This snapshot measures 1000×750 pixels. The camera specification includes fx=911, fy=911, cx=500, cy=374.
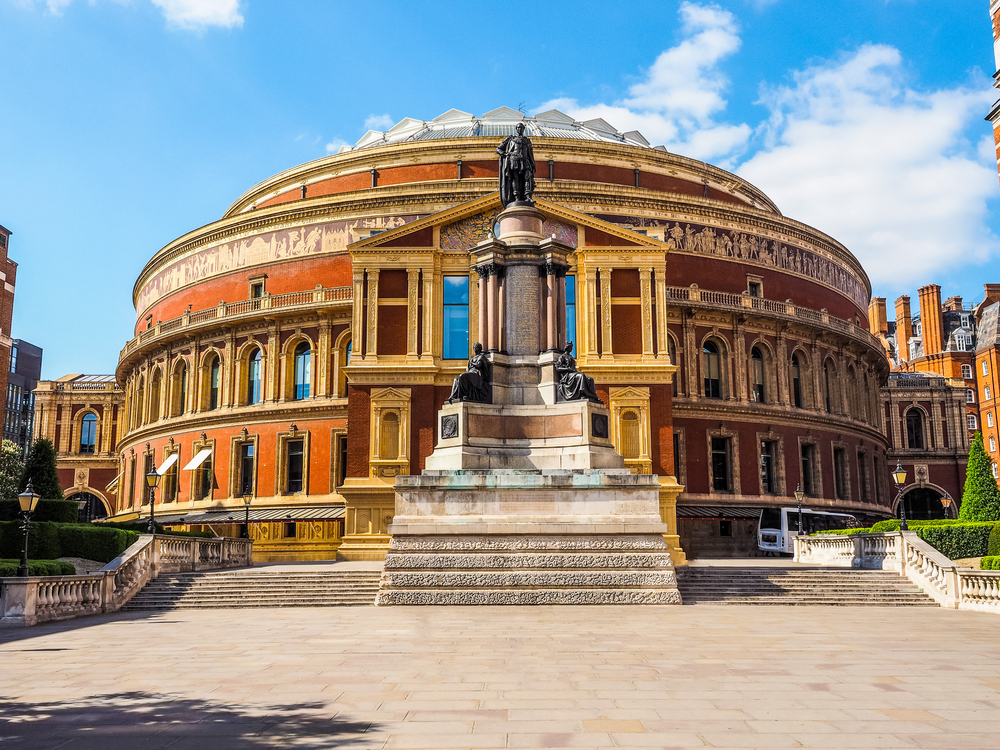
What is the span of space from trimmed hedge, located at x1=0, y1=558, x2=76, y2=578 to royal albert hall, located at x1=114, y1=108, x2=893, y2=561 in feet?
52.2

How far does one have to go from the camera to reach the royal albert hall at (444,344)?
3881cm

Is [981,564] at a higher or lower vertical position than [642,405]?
lower

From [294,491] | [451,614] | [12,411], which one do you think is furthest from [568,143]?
[12,411]

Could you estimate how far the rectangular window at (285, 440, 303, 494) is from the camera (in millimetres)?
46500

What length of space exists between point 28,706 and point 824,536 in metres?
30.0

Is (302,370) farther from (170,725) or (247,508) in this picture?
(170,725)

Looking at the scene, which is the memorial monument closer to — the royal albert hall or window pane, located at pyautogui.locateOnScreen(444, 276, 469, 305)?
the royal albert hall

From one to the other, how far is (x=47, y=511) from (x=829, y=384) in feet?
136

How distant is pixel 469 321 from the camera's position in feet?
130

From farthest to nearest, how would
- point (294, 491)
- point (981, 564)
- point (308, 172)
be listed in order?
1. point (308, 172)
2. point (294, 491)
3. point (981, 564)

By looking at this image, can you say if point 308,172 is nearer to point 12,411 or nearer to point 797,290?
point 797,290

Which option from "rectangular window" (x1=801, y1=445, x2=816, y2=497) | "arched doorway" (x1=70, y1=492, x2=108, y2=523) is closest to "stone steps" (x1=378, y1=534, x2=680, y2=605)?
"rectangular window" (x1=801, y1=445, x2=816, y2=497)

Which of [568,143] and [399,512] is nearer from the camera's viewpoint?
[399,512]

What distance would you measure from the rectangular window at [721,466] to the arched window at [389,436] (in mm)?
17561
